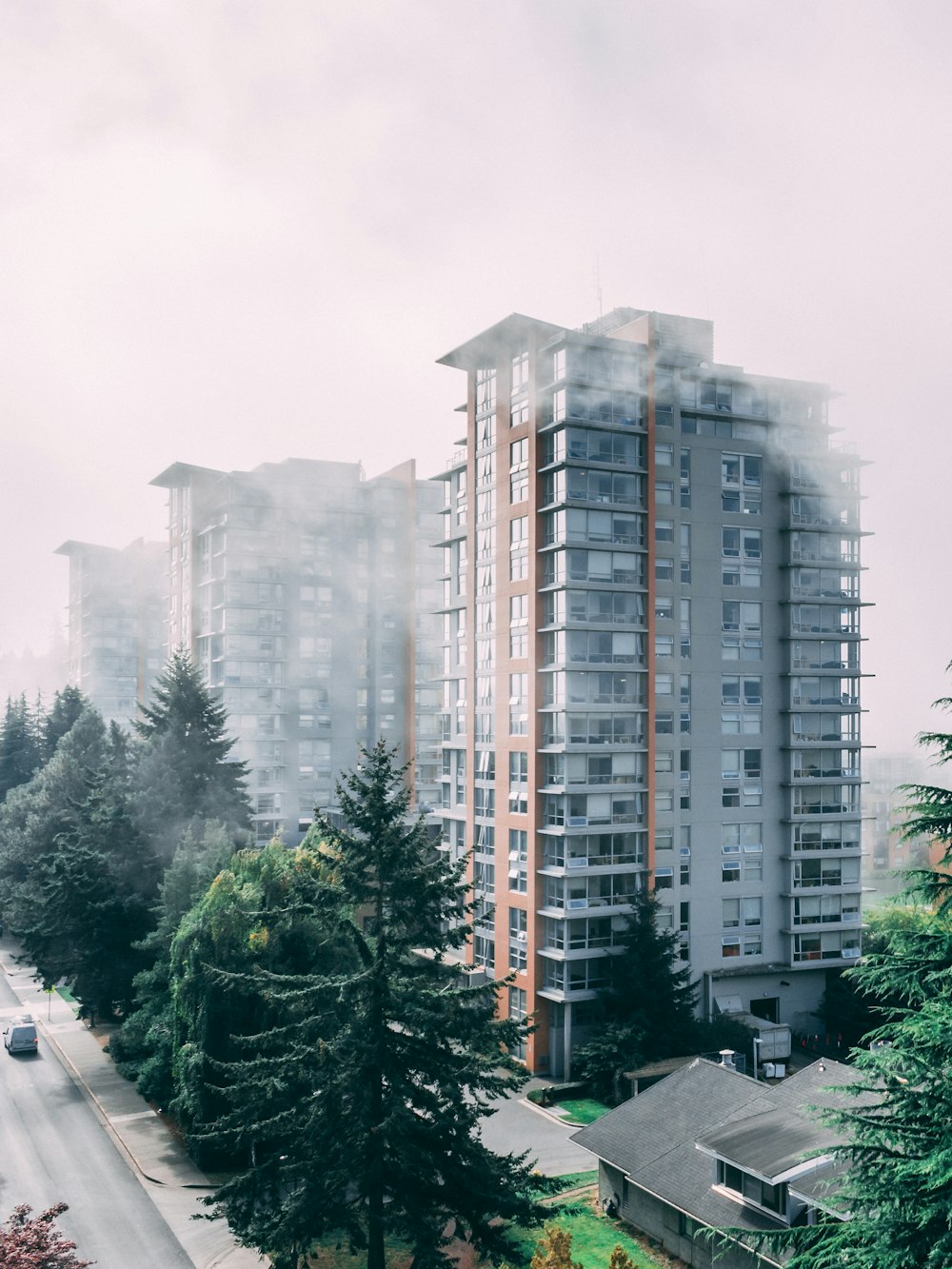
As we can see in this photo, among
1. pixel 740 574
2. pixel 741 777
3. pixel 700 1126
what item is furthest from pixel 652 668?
pixel 700 1126

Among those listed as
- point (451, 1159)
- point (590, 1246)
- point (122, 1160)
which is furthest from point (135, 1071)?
point (451, 1159)

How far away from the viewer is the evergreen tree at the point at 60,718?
3268 inches

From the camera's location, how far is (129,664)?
112 m

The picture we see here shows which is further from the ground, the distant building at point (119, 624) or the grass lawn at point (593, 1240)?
the distant building at point (119, 624)

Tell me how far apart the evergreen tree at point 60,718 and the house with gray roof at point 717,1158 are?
62.2 m

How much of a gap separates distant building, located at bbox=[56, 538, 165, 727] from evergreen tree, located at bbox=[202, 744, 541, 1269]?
290ft

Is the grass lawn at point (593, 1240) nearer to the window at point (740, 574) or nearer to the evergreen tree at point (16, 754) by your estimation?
the window at point (740, 574)

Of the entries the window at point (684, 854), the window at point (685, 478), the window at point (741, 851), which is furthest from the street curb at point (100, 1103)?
the window at point (685, 478)

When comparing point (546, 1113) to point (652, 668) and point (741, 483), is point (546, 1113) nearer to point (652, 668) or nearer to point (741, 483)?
point (652, 668)

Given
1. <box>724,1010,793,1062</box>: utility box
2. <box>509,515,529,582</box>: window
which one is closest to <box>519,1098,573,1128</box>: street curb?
<box>724,1010,793,1062</box>: utility box

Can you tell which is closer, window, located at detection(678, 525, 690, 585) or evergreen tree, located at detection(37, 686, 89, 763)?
window, located at detection(678, 525, 690, 585)

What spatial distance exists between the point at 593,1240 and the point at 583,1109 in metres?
11.0

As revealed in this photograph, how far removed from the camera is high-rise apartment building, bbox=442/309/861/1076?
45656 millimetres

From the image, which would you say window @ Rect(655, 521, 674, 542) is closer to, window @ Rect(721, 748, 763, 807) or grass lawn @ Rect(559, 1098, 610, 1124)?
window @ Rect(721, 748, 763, 807)
